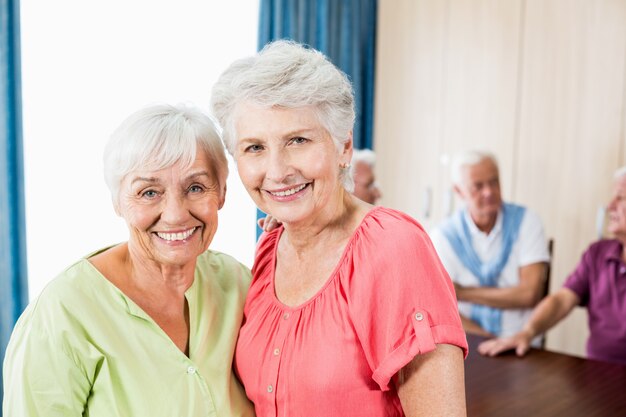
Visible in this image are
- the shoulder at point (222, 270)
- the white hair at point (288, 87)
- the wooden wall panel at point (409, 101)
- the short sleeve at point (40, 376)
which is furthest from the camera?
the wooden wall panel at point (409, 101)

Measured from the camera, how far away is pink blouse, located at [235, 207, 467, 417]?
116 centimetres

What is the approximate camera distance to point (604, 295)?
Answer: 102 inches

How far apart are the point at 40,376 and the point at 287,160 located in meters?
0.60

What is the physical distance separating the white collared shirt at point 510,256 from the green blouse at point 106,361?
5.57 feet

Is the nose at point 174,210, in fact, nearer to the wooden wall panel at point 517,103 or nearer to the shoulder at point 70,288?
the shoulder at point 70,288

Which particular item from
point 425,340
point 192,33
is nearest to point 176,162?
point 425,340

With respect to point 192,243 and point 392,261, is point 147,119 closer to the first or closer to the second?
point 192,243

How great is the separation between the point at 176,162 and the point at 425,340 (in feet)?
1.93

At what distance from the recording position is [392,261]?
120cm

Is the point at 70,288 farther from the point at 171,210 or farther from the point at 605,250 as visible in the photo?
the point at 605,250

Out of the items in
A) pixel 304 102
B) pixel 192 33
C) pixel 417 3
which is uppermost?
pixel 417 3

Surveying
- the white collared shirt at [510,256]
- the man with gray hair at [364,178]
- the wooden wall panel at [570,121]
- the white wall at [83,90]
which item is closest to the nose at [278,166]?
the white wall at [83,90]

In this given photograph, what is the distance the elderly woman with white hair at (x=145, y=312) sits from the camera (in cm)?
116

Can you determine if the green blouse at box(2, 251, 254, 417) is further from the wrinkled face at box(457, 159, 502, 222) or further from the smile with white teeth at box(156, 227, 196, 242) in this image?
the wrinkled face at box(457, 159, 502, 222)
